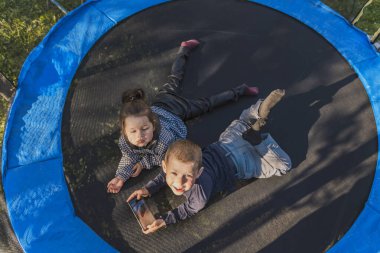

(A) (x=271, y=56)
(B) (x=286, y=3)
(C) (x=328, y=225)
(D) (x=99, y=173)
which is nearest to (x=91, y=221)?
(D) (x=99, y=173)

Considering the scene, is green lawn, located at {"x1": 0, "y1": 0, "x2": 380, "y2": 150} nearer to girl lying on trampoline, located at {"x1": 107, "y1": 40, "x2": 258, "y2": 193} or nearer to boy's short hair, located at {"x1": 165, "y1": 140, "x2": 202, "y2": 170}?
girl lying on trampoline, located at {"x1": 107, "y1": 40, "x2": 258, "y2": 193}

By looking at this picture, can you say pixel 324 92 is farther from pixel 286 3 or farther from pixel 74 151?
pixel 74 151

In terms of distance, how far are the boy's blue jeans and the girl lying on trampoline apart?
26cm

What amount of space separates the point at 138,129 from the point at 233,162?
57cm

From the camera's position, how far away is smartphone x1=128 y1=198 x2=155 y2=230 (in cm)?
181

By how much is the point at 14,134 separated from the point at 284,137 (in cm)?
158

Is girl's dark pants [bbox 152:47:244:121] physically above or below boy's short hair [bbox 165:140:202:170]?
below

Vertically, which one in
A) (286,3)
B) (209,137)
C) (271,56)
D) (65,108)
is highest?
(286,3)

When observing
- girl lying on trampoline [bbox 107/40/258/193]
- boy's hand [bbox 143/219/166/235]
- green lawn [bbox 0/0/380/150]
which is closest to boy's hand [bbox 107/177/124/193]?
girl lying on trampoline [bbox 107/40/258/193]

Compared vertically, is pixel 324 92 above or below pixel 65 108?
above

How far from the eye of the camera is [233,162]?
6.25 ft

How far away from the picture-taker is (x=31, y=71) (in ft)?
7.53

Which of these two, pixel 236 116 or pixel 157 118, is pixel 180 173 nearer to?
pixel 157 118

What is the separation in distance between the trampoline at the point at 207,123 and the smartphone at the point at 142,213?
5 cm
